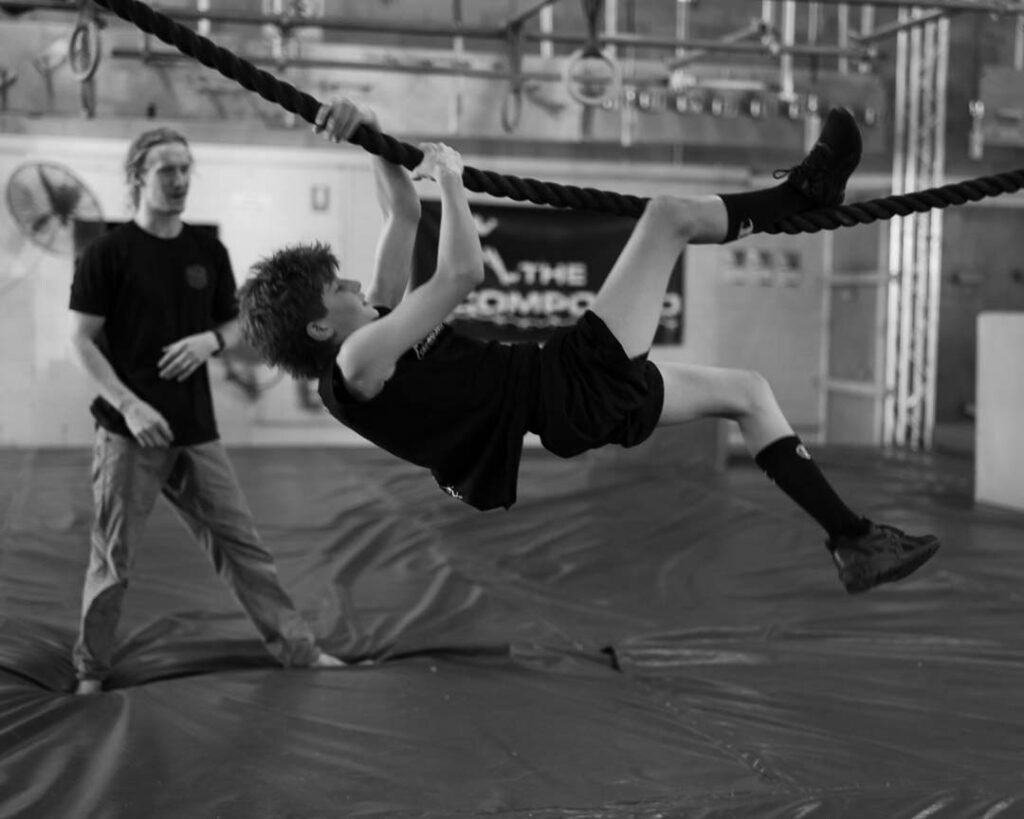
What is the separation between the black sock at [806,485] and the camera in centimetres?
290

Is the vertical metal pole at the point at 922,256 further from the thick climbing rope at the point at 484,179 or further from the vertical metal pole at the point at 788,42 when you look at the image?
the thick climbing rope at the point at 484,179

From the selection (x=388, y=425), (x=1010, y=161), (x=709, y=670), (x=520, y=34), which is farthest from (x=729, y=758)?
(x=1010, y=161)

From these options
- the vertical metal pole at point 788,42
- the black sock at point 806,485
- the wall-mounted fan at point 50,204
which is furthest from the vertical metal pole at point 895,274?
the black sock at point 806,485

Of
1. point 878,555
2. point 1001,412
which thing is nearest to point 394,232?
point 878,555

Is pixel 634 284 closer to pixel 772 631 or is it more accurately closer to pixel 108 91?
pixel 772 631

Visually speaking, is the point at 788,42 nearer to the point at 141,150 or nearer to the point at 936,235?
the point at 936,235

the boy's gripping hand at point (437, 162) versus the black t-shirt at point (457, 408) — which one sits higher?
the boy's gripping hand at point (437, 162)

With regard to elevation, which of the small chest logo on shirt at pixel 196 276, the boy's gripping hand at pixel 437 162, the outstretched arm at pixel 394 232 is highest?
the boy's gripping hand at pixel 437 162

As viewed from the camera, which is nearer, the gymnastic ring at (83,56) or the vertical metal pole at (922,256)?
the gymnastic ring at (83,56)

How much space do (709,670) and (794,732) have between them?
2.00 feet

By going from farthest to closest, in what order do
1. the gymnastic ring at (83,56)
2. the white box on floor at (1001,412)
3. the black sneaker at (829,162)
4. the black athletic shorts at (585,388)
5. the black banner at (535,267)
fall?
the black banner at (535,267) < the white box on floor at (1001,412) < the gymnastic ring at (83,56) < the black sneaker at (829,162) < the black athletic shorts at (585,388)

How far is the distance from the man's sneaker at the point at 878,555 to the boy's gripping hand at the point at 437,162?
44.7 inches

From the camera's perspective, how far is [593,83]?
7.00m

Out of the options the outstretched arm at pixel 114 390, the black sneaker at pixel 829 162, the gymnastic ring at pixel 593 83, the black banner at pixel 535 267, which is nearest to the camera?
the black sneaker at pixel 829 162
